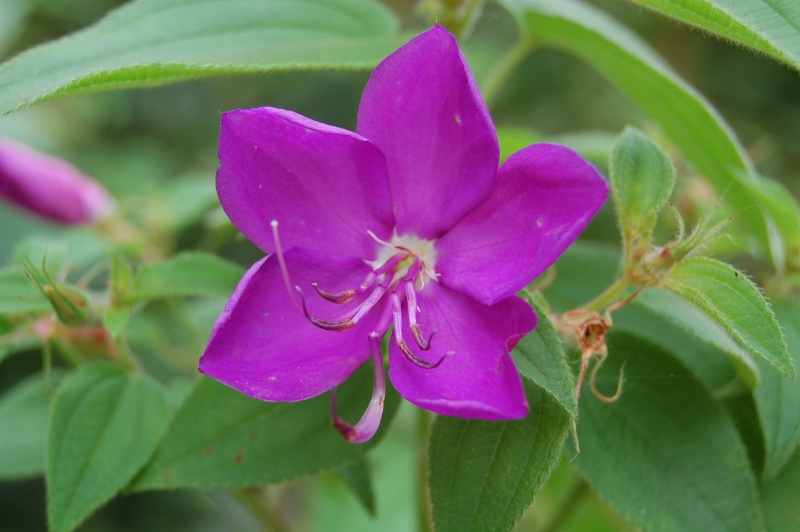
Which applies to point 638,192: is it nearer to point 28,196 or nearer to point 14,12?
point 28,196

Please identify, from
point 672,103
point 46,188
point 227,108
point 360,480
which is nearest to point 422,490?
point 360,480

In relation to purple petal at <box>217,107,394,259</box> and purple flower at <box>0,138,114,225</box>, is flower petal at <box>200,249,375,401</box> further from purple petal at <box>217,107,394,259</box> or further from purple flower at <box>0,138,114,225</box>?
purple flower at <box>0,138,114,225</box>

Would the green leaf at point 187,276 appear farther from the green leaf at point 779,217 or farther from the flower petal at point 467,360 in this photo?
the green leaf at point 779,217

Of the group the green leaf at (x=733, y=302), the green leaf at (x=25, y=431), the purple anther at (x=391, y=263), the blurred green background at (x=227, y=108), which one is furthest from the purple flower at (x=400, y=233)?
the blurred green background at (x=227, y=108)

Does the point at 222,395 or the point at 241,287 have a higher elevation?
the point at 241,287

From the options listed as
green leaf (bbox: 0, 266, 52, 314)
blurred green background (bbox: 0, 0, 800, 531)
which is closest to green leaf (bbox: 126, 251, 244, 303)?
green leaf (bbox: 0, 266, 52, 314)

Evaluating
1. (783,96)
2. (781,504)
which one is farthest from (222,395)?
(783,96)

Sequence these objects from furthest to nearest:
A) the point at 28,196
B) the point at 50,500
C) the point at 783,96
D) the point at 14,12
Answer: the point at 783,96 → the point at 14,12 → the point at 28,196 → the point at 50,500
